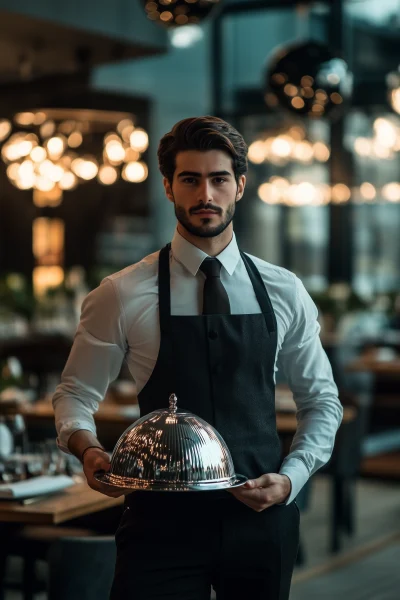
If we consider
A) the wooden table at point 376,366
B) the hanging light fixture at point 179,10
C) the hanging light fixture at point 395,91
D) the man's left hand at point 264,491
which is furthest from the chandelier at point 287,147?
the man's left hand at point 264,491

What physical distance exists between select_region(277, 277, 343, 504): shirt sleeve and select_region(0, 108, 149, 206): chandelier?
21.4 feet

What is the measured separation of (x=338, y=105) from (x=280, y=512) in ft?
13.5

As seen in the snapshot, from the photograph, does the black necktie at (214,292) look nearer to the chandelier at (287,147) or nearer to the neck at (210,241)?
the neck at (210,241)

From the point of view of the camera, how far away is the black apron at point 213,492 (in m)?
2.29

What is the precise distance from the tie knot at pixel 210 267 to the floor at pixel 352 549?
3090 mm

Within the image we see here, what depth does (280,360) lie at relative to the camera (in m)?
2.58

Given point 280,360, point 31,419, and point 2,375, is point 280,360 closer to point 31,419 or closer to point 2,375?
point 2,375

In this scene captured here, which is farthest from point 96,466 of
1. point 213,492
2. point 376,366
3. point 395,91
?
point 376,366

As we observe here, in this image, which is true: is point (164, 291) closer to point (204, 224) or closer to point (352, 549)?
point (204, 224)

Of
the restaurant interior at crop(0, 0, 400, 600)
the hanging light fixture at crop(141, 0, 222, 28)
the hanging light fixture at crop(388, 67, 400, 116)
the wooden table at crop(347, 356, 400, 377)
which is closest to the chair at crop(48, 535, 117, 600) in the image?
the restaurant interior at crop(0, 0, 400, 600)

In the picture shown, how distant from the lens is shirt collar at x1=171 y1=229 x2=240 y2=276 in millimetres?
2453

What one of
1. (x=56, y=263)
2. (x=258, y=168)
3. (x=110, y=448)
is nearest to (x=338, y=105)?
(x=110, y=448)

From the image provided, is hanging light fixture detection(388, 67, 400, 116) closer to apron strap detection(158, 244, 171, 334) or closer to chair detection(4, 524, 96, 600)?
chair detection(4, 524, 96, 600)

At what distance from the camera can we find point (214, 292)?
7.99 ft
